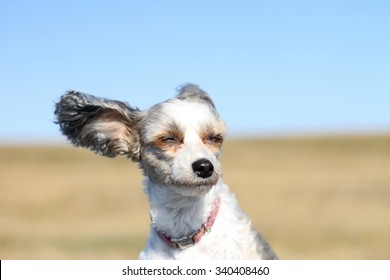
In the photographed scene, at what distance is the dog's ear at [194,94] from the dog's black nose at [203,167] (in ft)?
3.38

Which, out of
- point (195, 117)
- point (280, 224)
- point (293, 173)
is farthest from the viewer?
point (293, 173)

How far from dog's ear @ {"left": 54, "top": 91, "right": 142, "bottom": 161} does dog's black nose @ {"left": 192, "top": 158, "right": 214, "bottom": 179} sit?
38.5 inches

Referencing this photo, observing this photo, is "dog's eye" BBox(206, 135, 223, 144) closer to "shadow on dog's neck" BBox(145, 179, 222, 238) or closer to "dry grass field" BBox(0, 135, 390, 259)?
"shadow on dog's neck" BBox(145, 179, 222, 238)

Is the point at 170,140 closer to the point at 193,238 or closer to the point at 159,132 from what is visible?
the point at 159,132

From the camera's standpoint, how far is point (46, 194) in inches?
1426

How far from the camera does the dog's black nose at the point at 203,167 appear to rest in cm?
727

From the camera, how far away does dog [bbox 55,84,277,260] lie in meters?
7.50

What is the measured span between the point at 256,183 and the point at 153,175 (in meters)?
31.9

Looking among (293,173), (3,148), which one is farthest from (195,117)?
(3,148)

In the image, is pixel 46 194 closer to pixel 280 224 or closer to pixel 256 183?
pixel 256 183

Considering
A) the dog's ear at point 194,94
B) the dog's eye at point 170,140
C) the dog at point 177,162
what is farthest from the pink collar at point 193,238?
the dog's ear at point 194,94

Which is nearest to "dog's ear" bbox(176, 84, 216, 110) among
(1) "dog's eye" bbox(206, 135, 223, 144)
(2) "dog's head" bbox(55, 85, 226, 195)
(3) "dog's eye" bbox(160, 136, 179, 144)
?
(2) "dog's head" bbox(55, 85, 226, 195)

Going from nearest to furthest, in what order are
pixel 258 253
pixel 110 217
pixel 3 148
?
pixel 258 253 < pixel 110 217 < pixel 3 148

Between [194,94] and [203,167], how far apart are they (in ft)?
4.89
